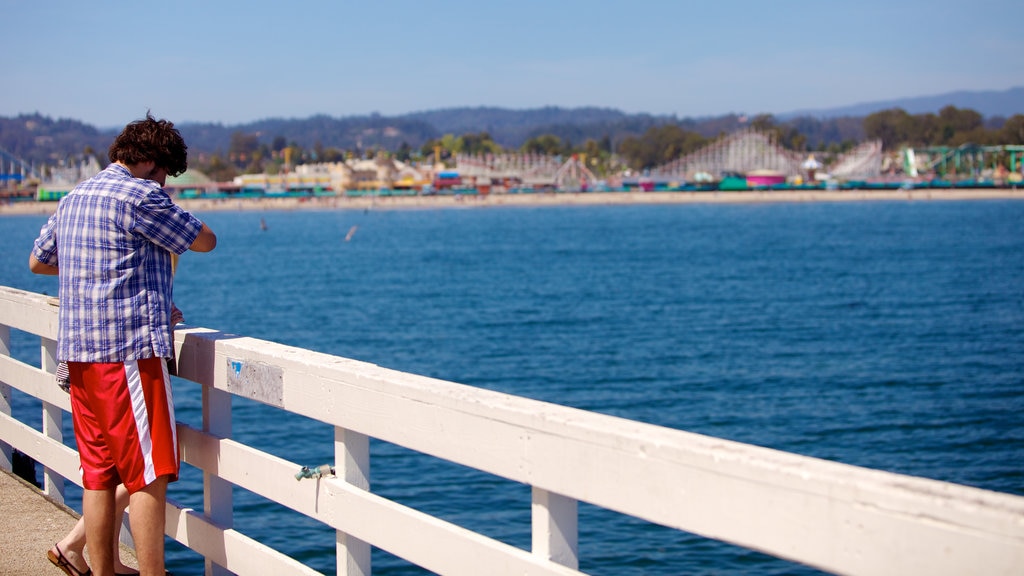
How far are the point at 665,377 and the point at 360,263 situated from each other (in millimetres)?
48414

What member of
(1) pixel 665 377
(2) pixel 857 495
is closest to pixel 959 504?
(2) pixel 857 495

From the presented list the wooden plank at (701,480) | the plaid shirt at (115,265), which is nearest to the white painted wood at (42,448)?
the plaid shirt at (115,265)

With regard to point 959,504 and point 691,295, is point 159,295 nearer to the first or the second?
point 959,504

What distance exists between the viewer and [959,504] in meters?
1.91

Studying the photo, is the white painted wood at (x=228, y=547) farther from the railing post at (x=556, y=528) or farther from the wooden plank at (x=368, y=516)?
the railing post at (x=556, y=528)

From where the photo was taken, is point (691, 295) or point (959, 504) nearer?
point (959, 504)

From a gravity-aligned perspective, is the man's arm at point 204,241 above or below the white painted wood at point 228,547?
above

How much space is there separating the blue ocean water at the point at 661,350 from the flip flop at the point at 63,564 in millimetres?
4929

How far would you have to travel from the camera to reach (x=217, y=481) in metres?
4.15

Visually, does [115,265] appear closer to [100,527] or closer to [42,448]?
[100,527]

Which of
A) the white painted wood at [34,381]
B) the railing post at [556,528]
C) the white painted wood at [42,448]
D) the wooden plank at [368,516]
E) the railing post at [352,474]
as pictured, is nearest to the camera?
the railing post at [556,528]

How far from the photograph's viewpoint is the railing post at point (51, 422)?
5.17 m

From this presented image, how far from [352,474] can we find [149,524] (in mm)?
895

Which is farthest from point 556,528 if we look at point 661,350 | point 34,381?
point 661,350
